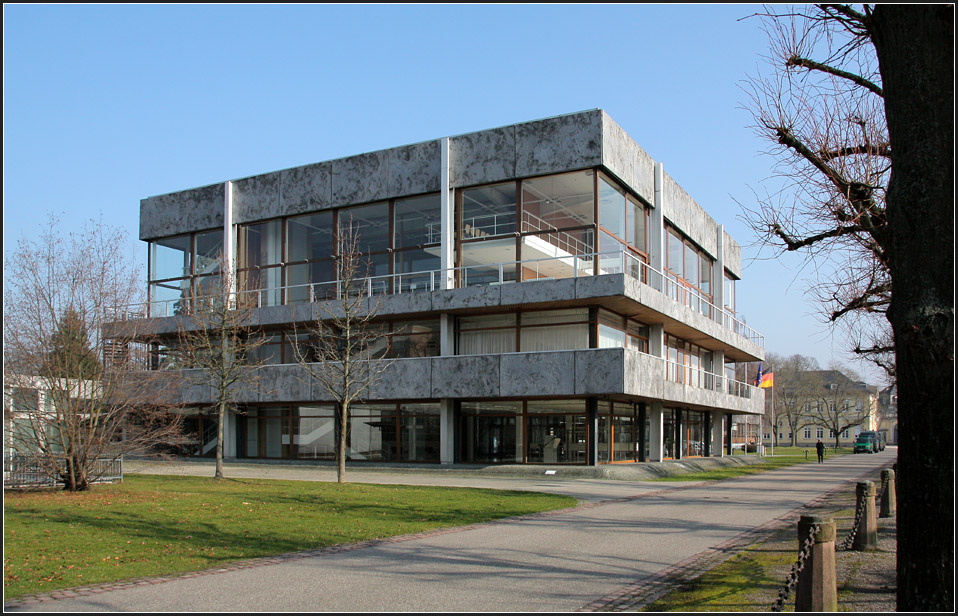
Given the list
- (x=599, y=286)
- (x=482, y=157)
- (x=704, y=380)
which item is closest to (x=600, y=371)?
(x=599, y=286)

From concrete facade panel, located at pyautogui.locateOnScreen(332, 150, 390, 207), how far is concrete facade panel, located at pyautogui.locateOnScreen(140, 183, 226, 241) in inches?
289

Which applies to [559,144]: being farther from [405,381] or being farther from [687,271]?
[687,271]

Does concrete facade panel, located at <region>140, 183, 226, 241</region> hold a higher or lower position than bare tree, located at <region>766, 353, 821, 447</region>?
higher

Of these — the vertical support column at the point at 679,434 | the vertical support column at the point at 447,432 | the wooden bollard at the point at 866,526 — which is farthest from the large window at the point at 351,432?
the wooden bollard at the point at 866,526

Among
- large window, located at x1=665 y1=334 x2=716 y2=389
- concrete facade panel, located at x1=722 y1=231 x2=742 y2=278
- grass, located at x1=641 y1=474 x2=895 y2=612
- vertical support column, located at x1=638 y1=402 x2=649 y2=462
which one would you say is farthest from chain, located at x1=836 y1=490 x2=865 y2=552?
concrete facade panel, located at x1=722 y1=231 x2=742 y2=278

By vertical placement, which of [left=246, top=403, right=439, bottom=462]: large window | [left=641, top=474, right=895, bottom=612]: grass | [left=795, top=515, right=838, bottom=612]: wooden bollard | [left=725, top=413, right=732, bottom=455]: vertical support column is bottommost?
[left=725, top=413, right=732, bottom=455]: vertical support column

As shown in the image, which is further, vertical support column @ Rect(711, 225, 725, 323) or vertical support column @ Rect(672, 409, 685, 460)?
vertical support column @ Rect(711, 225, 725, 323)

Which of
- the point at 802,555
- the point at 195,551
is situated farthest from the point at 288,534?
the point at 802,555

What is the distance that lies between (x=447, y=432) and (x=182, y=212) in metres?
19.6

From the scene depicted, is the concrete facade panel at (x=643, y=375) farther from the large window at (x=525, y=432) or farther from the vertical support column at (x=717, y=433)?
the vertical support column at (x=717, y=433)

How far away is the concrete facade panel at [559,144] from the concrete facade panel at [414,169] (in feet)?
13.2

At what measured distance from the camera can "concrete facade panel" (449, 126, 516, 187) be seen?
105 feet

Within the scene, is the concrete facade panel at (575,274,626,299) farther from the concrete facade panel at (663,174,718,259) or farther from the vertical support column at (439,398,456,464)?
the concrete facade panel at (663,174,718,259)

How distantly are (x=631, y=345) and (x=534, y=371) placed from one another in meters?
6.24
